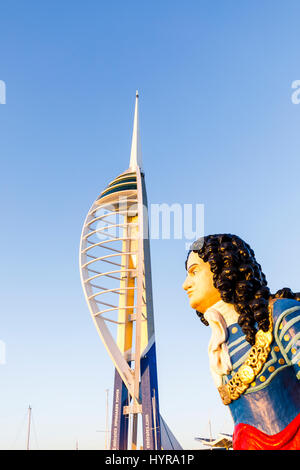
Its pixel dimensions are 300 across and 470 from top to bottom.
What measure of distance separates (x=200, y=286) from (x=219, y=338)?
66 cm

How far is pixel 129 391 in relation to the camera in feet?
86.3

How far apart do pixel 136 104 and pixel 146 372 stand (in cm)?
1994

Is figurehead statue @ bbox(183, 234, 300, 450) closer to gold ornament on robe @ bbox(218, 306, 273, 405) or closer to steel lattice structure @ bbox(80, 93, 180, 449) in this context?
gold ornament on robe @ bbox(218, 306, 273, 405)

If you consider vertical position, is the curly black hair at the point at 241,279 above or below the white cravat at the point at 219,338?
above

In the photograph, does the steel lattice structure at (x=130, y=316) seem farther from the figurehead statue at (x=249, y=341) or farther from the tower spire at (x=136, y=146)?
the figurehead statue at (x=249, y=341)

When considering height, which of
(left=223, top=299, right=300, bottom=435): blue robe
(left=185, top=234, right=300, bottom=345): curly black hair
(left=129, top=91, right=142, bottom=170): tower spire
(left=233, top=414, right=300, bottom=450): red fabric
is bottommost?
(left=233, top=414, right=300, bottom=450): red fabric

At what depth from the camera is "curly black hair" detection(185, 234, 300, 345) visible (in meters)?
4.91

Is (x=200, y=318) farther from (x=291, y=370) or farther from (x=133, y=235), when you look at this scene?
(x=133, y=235)

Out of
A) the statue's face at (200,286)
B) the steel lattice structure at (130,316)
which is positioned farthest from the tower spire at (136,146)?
the statue's face at (200,286)

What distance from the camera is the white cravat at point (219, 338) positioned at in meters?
5.00

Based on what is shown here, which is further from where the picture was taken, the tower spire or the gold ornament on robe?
the tower spire

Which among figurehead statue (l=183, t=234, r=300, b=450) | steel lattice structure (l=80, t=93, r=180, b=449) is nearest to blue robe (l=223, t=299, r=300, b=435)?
figurehead statue (l=183, t=234, r=300, b=450)

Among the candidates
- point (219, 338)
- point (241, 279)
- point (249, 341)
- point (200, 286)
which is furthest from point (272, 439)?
point (200, 286)

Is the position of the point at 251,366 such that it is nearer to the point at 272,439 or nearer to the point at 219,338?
the point at 219,338
